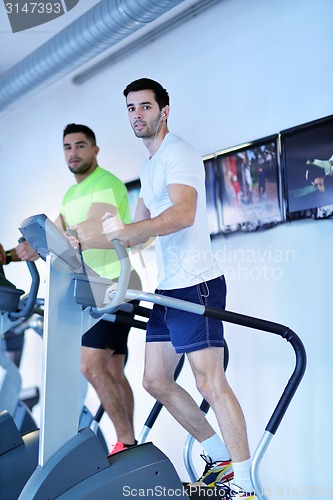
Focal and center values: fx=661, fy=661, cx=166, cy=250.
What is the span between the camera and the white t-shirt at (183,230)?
2.65 metres

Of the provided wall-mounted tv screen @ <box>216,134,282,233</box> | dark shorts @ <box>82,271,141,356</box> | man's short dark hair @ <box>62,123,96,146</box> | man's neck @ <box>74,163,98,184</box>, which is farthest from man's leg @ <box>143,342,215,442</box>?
man's short dark hair @ <box>62,123,96,146</box>

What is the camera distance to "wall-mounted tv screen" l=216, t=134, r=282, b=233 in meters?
3.36

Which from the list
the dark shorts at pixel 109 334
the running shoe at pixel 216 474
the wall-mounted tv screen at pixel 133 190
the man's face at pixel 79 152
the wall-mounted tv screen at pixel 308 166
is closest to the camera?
the running shoe at pixel 216 474

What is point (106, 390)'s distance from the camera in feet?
11.1

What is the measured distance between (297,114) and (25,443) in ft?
6.72

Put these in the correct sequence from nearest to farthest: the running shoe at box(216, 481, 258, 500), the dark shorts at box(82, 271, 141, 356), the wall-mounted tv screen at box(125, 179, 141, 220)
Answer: the running shoe at box(216, 481, 258, 500) < the dark shorts at box(82, 271, 141, 356) < the wall-mounted tv screen at box(125, 179, 141, 220)

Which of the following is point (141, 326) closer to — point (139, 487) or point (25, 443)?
point (25, 443)

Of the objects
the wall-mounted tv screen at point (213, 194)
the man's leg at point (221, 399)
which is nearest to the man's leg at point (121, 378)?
the wall-mounted tv screen at point (213, 194)

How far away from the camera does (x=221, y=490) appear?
8.53ft

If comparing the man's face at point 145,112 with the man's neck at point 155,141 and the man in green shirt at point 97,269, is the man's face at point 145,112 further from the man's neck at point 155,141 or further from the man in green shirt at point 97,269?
the man in green shirt at point 97,269

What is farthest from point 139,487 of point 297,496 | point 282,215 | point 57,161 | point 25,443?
point 57,161

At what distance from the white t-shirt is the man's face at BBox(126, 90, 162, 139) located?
77mm

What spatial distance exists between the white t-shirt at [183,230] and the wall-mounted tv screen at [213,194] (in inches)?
35.1

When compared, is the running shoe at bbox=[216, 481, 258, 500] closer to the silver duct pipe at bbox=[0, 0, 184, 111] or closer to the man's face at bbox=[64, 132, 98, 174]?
the man's face at bbox=[64, 132, 98, 174]
